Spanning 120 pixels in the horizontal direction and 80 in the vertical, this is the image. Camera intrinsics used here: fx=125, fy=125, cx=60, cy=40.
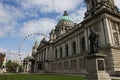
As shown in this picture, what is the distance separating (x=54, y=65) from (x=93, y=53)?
54667mm

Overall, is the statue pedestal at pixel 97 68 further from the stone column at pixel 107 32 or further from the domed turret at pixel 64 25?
the domed turret at pixel 64 25

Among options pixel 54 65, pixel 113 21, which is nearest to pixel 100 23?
pixel 113 21

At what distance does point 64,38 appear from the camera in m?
57.8

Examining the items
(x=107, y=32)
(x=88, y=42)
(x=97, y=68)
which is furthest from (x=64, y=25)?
(x=97, y=68)

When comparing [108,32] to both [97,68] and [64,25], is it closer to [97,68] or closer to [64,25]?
[97,68]

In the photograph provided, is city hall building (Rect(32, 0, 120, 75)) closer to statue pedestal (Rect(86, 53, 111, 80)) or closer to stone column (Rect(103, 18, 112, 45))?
stone column (Rect(103, 18, 112, 45))

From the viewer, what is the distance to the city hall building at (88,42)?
98.0ft

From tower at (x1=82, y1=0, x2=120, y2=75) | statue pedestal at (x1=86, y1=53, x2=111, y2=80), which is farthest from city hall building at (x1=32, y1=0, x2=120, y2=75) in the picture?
statue pedestal at (x1=86, y1=53, x2=111, y2=80)

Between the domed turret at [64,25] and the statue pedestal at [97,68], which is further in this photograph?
the domed turret at [64,25]

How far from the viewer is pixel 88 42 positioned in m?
37.9

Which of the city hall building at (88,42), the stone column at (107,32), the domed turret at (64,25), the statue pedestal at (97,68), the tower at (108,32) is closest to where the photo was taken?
the statue pedestal at (97,68)

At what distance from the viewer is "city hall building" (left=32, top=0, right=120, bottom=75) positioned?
29875 mm

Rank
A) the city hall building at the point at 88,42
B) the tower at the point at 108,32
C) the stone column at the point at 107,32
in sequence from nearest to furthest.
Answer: the tower at the point at 108,32, the city hall building at the point at 88,42, the stone column at the point at 107,32

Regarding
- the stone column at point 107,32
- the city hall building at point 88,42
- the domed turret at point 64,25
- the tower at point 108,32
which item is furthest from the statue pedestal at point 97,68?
the domed turret at point 64,25
